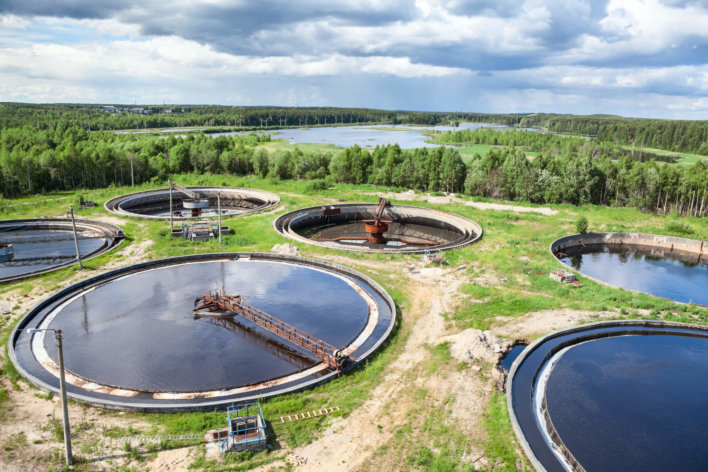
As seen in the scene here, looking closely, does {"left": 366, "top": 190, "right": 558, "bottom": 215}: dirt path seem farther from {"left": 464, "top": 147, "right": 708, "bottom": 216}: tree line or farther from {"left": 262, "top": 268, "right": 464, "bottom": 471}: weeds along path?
{"left": 262, "top": 268, "right": 464, "bottom": 471}: weeds along path

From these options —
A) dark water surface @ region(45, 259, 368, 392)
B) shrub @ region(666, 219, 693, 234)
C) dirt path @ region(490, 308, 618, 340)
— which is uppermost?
shrub @ region(666, 219, 693, 234)

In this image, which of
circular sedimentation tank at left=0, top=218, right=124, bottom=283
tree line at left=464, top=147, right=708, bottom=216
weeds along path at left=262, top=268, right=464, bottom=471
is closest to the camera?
weeds along path at left=262, top=268, right=464, bottom=471

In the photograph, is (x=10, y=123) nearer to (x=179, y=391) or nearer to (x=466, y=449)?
(x=179, y=391)

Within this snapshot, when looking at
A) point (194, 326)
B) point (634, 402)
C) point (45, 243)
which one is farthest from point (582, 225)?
point (45, 243)

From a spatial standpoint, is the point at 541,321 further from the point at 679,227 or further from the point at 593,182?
the point at 593,182

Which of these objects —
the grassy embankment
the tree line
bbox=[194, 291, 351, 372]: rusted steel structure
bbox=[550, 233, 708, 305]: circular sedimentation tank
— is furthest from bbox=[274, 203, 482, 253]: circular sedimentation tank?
the tree line

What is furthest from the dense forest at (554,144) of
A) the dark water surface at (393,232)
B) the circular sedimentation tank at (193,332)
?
the circular sedimentation tank at (193,332)

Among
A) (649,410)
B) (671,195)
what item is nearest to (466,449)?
(649,410)
